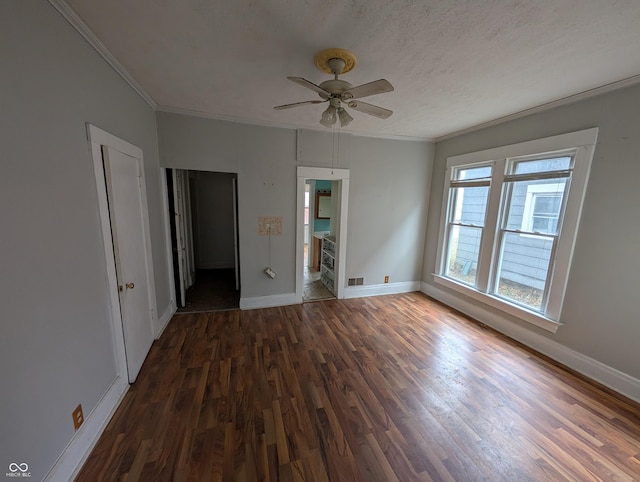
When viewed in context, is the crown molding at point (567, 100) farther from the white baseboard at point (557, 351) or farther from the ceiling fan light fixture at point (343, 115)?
the white baseboard at point (557, 351)

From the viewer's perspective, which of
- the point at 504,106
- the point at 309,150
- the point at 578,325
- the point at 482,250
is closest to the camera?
the point at 578,325

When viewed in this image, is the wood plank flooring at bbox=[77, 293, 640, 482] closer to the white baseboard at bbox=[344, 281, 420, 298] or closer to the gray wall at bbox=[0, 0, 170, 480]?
Answer: the gray wall at bbox=[0, 0, 170, 480]

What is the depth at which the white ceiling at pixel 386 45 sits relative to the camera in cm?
136

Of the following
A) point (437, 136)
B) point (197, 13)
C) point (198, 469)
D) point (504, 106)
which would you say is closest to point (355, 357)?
point (198, 469)

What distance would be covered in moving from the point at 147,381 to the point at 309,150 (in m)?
3.31

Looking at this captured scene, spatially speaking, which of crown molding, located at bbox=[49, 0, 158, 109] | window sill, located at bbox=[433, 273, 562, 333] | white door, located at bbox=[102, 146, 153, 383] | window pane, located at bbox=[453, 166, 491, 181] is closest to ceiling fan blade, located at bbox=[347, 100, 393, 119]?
crown molding, located at bbox=[49, 0, 158, 109]

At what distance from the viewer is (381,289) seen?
435 centimetres

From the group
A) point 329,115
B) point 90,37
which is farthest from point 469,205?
point 90,37

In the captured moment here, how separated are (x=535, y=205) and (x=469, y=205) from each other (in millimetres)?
910

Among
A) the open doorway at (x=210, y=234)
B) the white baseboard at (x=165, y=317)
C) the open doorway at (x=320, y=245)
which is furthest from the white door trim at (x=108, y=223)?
the open doorway at (x=320, y=245)

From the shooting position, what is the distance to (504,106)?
2666 millimetres

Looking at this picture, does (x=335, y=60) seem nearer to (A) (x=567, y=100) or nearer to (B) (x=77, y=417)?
(A) (x=567, y=100)

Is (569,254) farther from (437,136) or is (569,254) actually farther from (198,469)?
(198,469)

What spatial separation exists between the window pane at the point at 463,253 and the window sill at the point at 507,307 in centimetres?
15
